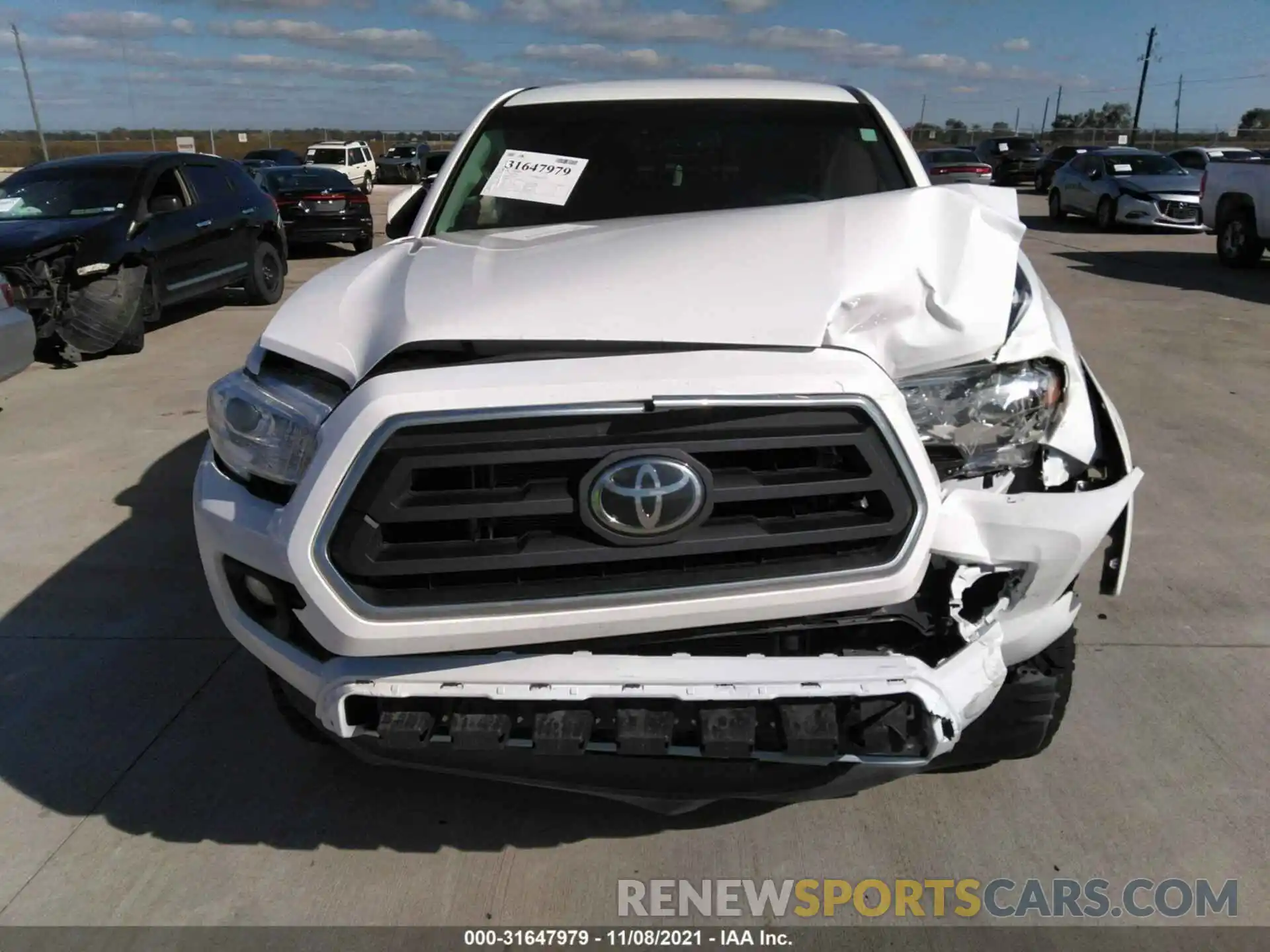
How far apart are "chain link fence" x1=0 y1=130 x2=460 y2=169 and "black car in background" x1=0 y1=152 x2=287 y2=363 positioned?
30100 mm

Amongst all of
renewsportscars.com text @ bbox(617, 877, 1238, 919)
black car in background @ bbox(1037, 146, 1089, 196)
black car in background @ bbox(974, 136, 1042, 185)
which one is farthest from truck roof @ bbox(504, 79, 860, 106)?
black car in background @ bbox(974, 136, 1042, 185)

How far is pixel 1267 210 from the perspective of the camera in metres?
12.3

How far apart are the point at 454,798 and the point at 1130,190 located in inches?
730

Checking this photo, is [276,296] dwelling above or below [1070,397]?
below

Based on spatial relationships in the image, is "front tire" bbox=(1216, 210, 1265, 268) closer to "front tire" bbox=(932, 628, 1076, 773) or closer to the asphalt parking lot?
the asphalt parking lot

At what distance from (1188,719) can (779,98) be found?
2665mm

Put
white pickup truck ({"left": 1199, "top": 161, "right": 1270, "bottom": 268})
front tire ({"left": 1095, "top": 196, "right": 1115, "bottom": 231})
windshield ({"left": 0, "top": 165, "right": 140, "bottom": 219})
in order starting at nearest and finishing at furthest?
windshield ({"left": 0, "top": 165, "right": 140, "bottom": 219}), white pickup truck ({"left": 1199, "top": 161, "right": 1270, "bottom": 268}), front tire ({"left": 1095, "top": 196, "right": 1115, "bottom": 231})

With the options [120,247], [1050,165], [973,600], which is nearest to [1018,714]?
[973,600]

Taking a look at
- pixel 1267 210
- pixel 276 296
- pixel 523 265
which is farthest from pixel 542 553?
pixel 1267 210

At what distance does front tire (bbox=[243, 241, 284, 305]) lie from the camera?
428 inches

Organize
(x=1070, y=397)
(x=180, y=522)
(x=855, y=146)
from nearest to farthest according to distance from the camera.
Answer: (x=1070, y=397), (x=855, y=146), (x=180, y=522)

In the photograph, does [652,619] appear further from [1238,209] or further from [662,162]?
[1238,209]

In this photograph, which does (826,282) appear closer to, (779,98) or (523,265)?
(523,265)

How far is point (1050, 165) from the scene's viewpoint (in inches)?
1104
